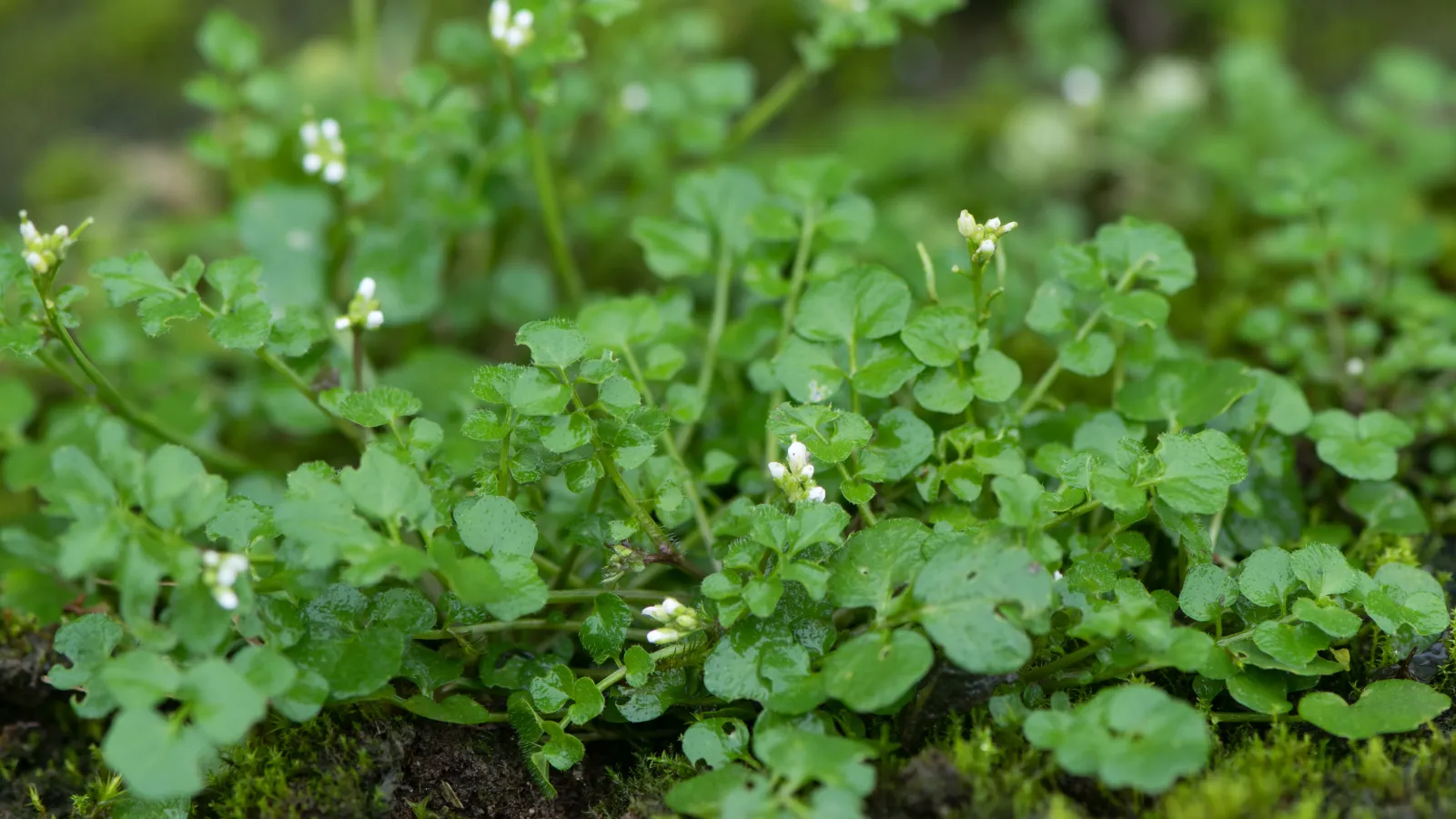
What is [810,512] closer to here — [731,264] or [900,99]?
[731,264]


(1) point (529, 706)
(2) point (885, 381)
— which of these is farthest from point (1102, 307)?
(1) point (529, 706)

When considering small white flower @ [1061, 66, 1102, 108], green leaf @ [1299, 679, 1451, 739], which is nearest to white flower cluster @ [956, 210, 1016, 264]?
green leaf @ [1299, 679, 1451, 739]

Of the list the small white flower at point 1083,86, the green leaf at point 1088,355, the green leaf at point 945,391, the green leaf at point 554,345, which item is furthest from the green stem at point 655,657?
the small white flower at point 1083,86

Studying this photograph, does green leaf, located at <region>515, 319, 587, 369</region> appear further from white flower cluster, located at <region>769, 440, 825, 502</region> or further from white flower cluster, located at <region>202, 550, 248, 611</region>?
white flower cluster, located at <region>202, 550, 248, 611</region>

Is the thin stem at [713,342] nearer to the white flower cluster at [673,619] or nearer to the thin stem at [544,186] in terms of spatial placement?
the thin stem at [544,186]

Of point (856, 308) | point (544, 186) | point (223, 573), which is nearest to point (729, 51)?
point (544, 186)
